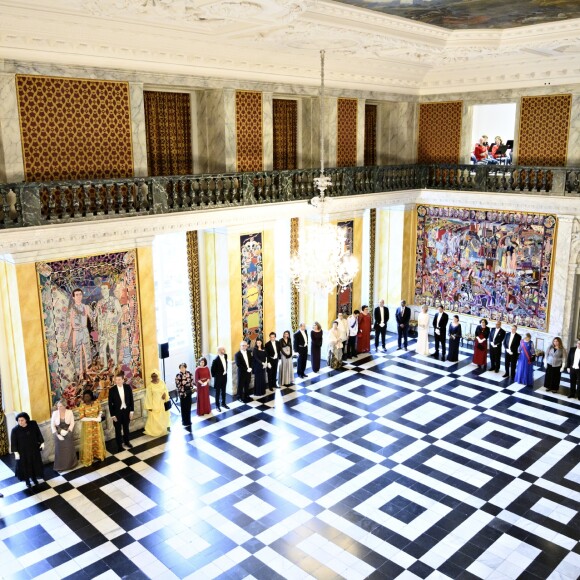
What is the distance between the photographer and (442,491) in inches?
396

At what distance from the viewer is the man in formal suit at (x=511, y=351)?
14539mm

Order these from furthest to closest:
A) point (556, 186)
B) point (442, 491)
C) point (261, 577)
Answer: point (556, 186) < point (442, 491) < point (261, 577)

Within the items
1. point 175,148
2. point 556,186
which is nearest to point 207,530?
point 175,148

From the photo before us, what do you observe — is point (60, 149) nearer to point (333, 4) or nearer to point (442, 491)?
point (333, 4)

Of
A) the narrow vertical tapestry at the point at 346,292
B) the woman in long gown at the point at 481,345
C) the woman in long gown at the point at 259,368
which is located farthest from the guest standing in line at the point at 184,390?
the woman in long gown at the point at 481,345

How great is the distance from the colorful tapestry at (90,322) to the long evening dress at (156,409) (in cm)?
64

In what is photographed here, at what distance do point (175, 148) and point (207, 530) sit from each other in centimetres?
749

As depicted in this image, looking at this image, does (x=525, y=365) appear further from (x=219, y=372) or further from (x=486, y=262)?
(x=219, y=372)

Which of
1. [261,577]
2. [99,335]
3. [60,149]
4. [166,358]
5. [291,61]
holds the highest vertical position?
[291,61]

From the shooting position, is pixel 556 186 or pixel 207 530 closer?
pixel 207 530

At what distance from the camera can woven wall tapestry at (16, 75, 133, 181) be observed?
1016 cm

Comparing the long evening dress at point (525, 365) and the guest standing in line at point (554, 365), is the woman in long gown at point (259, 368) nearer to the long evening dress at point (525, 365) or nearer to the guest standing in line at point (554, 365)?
the long evening dress at point (525, 365)

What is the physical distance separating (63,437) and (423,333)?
920 centimetres

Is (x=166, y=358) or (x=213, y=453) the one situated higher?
(x=166, y=358)
